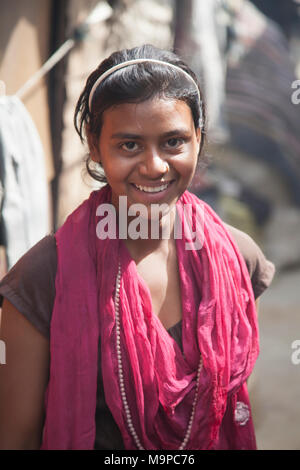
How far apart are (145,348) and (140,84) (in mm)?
658

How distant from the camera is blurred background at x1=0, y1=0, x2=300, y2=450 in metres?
2.39

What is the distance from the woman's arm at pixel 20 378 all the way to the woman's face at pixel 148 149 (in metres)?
0.42

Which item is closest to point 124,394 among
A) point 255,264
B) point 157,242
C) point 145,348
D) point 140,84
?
point 145,348

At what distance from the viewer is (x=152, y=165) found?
1.35 metres

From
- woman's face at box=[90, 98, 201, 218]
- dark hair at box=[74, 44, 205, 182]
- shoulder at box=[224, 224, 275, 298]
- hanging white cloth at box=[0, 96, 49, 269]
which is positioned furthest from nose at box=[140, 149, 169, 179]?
hanging white cloth at box=[0, 96, 49, 269]

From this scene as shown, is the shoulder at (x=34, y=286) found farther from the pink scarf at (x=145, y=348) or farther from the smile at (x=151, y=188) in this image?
the smile at (x=151, y=188)

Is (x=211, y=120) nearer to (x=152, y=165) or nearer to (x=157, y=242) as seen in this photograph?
(x=157, y=242)

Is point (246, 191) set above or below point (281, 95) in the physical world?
below

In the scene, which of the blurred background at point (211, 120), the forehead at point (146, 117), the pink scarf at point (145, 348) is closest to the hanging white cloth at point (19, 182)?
the blurred background at point (211, 120)

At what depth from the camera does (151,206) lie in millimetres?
1427

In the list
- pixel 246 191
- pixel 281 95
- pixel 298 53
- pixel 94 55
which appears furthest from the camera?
pixel 246 191

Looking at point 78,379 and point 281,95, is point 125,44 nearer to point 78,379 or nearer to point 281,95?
point 78,379

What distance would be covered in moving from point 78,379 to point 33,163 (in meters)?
1.27
